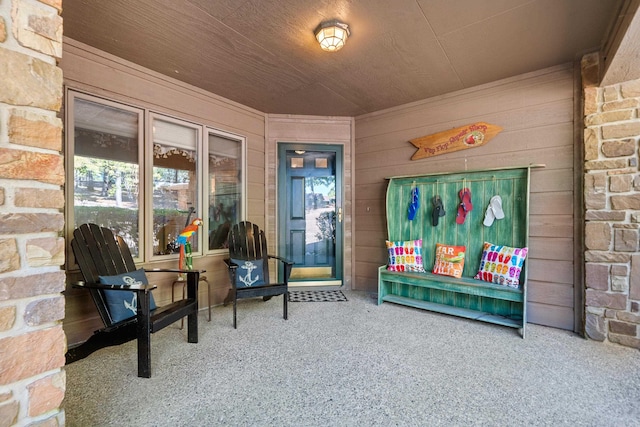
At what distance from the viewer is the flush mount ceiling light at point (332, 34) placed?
7.11 ft

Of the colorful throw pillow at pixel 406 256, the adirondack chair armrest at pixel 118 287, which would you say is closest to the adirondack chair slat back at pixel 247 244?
the adirondack chair armrest at pixel 118 287

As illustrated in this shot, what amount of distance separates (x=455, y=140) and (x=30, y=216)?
11.4 ft

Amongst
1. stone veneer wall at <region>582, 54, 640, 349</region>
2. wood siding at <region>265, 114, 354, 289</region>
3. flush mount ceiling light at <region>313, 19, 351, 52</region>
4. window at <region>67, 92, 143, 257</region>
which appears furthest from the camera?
wood siding at <region>265, 114, 354, 289</region>

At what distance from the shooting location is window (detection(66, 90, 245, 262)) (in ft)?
8.27

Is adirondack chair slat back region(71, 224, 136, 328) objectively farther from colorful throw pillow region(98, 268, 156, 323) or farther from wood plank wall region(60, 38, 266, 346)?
wood plank wall region(60, 38, 266, 346)

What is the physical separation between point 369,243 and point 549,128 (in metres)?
2.26

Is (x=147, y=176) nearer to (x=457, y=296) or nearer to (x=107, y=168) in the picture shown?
(x=107, y=168)

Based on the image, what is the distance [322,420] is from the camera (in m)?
1.54

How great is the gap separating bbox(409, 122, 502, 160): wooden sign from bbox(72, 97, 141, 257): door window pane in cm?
302

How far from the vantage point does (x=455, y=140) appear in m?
3.33

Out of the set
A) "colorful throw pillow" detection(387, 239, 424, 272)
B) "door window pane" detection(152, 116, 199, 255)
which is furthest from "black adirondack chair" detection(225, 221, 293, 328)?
"colorful throw pillow" detection(387, 239, 424, 272)

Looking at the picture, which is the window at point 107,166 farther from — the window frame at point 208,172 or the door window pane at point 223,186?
the door window pane at point 223,186

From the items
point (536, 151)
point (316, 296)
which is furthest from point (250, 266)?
point (536, 151)

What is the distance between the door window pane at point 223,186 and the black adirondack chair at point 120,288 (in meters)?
1.11
